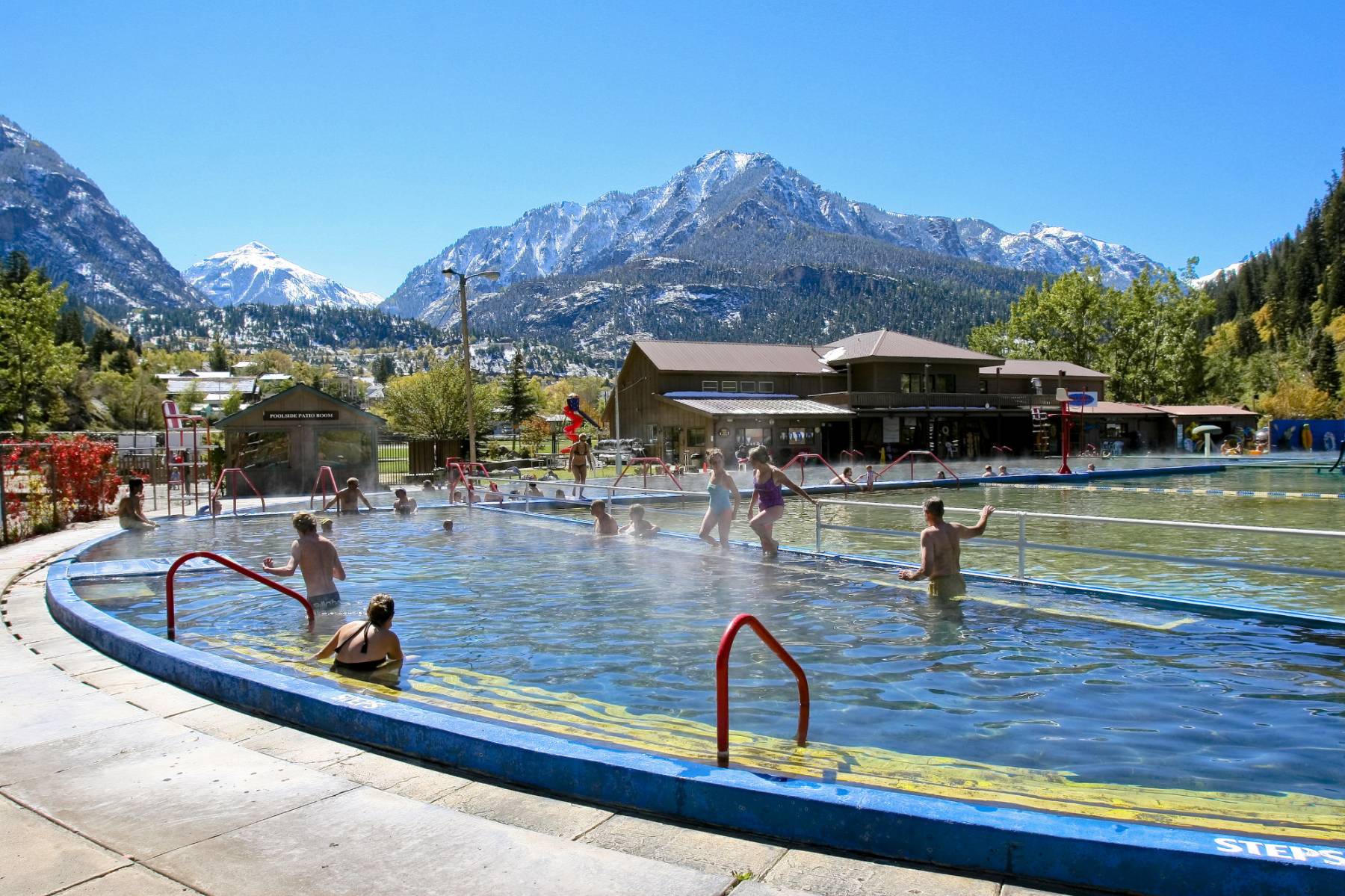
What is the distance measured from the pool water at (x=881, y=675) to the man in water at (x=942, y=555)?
0.29 metres

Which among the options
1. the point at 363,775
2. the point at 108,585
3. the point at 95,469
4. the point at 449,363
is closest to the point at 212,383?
the point at 449,363

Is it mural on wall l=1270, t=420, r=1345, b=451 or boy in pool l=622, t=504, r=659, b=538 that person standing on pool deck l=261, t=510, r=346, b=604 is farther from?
mural on wall l=1270, t=420, r=1345, b=451

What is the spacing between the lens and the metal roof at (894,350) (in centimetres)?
5657

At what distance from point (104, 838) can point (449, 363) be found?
6278cm

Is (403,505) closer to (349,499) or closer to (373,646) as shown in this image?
(349,499)

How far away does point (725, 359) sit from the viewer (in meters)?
58.5

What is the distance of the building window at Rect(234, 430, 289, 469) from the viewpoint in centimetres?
3059

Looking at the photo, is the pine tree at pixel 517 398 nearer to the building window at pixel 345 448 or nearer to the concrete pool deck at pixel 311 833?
the building window at pixel 345 448

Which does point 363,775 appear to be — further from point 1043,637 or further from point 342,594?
point 342,594

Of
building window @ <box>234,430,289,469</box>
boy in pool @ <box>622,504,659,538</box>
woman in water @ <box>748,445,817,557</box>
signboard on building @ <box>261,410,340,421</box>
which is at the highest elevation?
signboard on building @ <box>261,410,340,421</box>

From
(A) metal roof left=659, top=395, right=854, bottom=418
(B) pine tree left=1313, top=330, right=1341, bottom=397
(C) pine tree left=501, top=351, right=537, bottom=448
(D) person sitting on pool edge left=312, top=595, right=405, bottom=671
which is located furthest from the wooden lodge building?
(D) person sitting on pool edge left=312, top=595, right=405, bottom=671

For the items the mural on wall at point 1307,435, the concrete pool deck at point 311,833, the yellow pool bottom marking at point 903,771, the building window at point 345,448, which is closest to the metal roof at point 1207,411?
the mural on wall at point 1307,435

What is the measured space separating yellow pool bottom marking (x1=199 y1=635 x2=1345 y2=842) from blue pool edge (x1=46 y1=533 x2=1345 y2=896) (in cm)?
69

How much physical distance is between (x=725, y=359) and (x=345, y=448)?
3130cm
